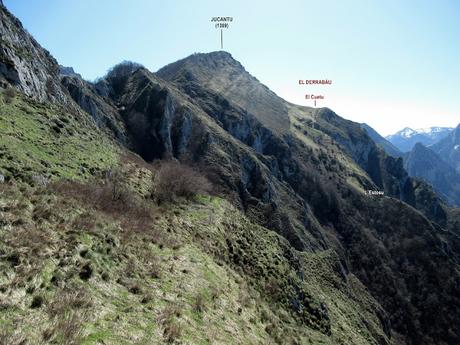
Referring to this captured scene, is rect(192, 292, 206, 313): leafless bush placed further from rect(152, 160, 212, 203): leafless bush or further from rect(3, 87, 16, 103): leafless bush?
rect(3, 87, 16, 103): leafless bush

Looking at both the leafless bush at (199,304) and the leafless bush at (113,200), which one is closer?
the leafless bush at (199,304)

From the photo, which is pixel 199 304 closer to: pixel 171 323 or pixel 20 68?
pixel 171 323

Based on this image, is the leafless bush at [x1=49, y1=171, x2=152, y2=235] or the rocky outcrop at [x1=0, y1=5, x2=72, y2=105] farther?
the rocky outcrop at [x1=0, y1=5, x2=72, y2=105]

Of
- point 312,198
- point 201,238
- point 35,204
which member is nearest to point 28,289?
point 35,204

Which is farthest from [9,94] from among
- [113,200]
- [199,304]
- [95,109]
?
[95,109]

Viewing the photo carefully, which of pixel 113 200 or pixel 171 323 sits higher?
pixel 113 200

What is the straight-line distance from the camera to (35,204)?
20.5m

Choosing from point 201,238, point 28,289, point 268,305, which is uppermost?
point 28,289

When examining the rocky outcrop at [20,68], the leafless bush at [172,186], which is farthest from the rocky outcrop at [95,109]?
the leafless bush at [172,186]

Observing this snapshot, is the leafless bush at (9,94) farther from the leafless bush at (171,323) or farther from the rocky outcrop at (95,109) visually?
the rocky outcrop at (95,109)

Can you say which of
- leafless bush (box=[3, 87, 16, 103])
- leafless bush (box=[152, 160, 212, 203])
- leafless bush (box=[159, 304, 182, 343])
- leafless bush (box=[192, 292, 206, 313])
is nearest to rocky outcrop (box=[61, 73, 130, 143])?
leafless bush (box=[3, 87, 16, 103])

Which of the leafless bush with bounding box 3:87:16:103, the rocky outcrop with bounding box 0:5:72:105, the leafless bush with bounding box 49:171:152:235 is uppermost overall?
the rocky outcrop with bounding box 0:5:72:105

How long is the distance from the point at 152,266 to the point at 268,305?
42.5 feet

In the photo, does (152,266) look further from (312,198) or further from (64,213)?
(312,198)
